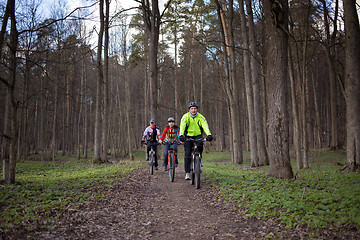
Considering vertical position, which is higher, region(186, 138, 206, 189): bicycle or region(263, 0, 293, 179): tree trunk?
region(263, 0, 293, 179): tree trunk

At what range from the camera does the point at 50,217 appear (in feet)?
14.8

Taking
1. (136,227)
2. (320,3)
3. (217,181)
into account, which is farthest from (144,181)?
(320,3)

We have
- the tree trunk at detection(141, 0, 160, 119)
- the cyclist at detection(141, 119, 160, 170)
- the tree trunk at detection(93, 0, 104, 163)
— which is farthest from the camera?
the tree trunk at detection(93, 0, 104, 163)

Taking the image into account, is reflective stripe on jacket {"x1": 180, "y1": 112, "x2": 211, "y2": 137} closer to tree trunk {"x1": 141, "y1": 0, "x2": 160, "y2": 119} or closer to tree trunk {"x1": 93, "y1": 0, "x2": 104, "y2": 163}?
tree trunk {"x1": 141, "y1": 0, "x2": 160, "y2": 119}

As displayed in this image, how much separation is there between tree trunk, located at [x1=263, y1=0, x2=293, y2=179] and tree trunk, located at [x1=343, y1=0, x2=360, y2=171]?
3647 millimetres

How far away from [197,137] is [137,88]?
2814 cm

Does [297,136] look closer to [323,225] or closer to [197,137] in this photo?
[197,137]

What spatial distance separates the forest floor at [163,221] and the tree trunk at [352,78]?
5396 millimetres

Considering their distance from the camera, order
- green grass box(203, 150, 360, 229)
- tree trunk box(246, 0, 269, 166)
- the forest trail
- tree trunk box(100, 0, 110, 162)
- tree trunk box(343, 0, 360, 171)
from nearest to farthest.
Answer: green grass box(203, 150, 360, 229), the forest trail, tree trunk box(343, 0, 360, 171), tree trunk box(246, 0, 269, 166), tree trunk box(100, 0, 110, 162)

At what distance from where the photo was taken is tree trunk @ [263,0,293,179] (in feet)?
21.9

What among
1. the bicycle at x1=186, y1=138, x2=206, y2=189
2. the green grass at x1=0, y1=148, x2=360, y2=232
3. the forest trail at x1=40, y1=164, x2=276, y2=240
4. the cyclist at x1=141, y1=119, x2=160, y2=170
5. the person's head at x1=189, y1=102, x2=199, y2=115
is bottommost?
the forest trail at x1=40, y1=164, x2=276, y2=240

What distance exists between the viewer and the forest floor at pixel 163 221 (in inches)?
156

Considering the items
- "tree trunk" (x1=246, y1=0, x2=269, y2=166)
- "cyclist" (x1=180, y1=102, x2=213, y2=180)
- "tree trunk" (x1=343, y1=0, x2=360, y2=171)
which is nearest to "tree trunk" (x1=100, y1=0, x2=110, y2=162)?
"tree trunk" (x1=246, y1=0, x2=269, y2=166)

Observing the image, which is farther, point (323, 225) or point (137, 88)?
point (137, 88)
